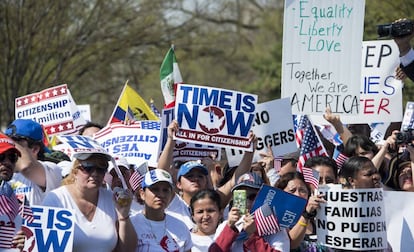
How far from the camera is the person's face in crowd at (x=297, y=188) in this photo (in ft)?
28.7

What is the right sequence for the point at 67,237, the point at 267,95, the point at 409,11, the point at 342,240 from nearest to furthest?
the point at 67,237, the point at 342,240, the point at 409,11, the point at 267,95

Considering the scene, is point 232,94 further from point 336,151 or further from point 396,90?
point 396,90

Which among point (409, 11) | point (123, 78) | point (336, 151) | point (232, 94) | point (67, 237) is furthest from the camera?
point (123, 78)

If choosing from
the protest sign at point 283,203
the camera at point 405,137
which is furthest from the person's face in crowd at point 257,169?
the protest sign at point 283,203

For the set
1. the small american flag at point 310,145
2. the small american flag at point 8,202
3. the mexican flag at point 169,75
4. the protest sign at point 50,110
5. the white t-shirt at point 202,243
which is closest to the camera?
the small american flag at point 8,202

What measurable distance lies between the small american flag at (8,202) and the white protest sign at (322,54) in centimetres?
381

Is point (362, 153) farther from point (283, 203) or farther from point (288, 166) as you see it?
point (283, 203)

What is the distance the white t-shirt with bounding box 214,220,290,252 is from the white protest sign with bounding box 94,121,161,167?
231 cm

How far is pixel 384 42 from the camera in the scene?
38.7 ft

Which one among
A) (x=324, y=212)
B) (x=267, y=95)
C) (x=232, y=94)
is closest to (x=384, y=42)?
(x=232, y=94)

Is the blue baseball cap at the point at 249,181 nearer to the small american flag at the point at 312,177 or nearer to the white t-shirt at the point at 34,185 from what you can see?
the small american flag at the point at 312,177

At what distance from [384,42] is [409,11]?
6.48 m

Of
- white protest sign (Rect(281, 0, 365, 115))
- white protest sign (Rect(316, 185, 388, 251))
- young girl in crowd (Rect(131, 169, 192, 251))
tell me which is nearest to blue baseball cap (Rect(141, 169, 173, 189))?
young girl in crowd (Rect(131, 169, 192, 251))

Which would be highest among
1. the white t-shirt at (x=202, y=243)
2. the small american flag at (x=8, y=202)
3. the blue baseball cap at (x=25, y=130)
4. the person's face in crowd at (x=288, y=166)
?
the blue baseball cap at (x=25, y=130)
